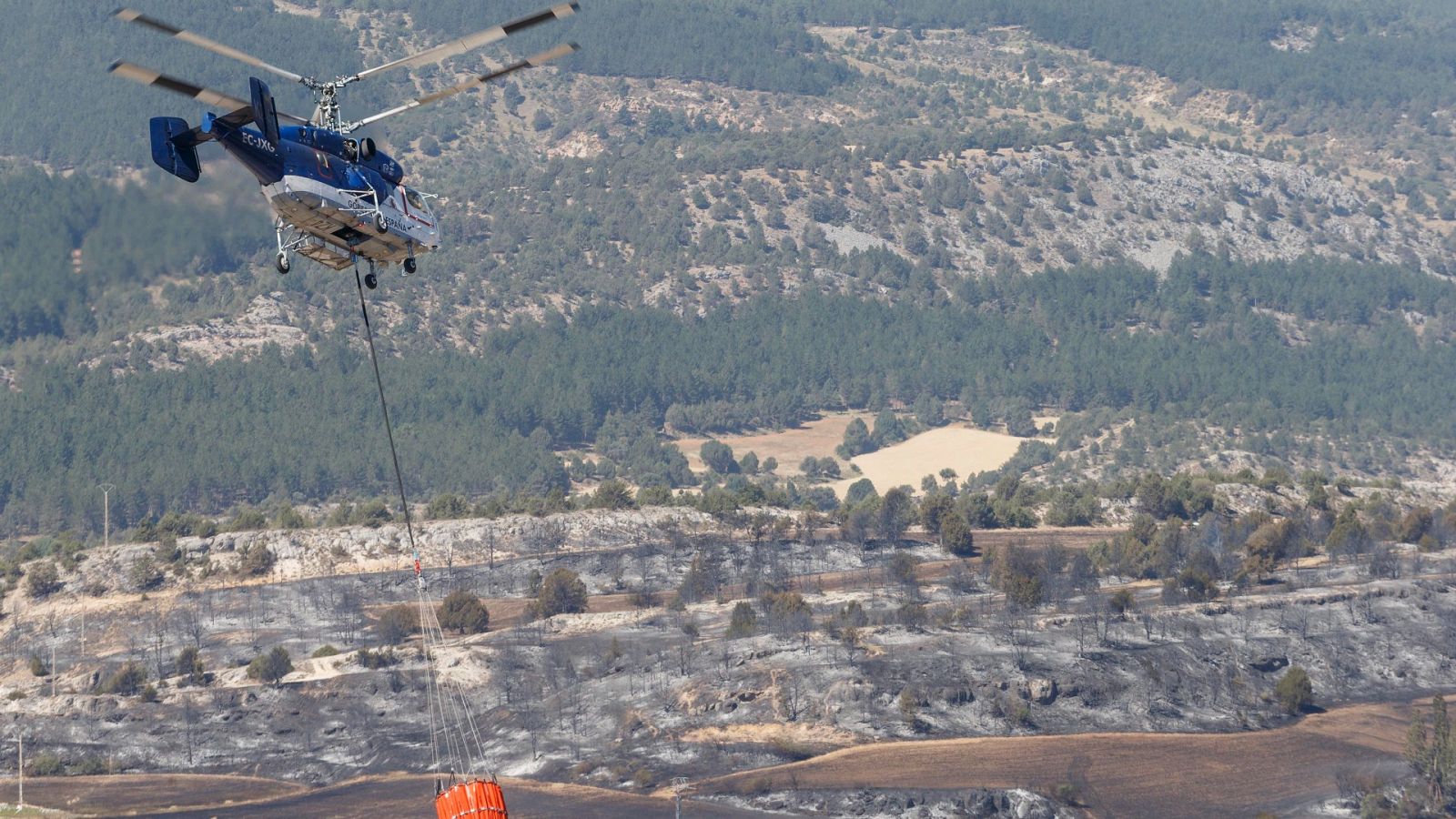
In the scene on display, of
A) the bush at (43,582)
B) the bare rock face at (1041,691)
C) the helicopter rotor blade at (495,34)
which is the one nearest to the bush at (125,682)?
the bush at (43,582)

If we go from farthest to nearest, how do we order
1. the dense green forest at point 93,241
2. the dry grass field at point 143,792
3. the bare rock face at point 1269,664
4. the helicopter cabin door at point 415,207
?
the bare rock face at point 1269,664 → the dry grass field at point 143,792 → the dense green forest at point 93,241 → the helicopter cabin door at point 415,207

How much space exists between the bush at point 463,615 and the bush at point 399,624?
1.99 m

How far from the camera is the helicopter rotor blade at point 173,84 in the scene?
1941 inches

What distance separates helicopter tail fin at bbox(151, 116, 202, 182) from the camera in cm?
5819

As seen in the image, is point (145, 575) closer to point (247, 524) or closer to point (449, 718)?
point (247, 524)

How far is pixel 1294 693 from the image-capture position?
5492 inches

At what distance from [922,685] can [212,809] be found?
43.1 meters

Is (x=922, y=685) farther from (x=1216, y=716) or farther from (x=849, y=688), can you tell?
(x=1216, y=716)

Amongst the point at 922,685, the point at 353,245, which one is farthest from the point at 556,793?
the point at 353,245

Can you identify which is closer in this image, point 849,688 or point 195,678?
point 849,688

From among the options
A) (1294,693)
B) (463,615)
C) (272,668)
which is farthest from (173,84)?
(463,615)

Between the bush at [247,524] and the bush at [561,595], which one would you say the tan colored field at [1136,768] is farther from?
the bush at [247,524]

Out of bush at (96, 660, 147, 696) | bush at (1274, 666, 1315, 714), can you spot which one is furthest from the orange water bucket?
bush at (1274, 666, 1315, 714)

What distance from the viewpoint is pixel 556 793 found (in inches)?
4884
